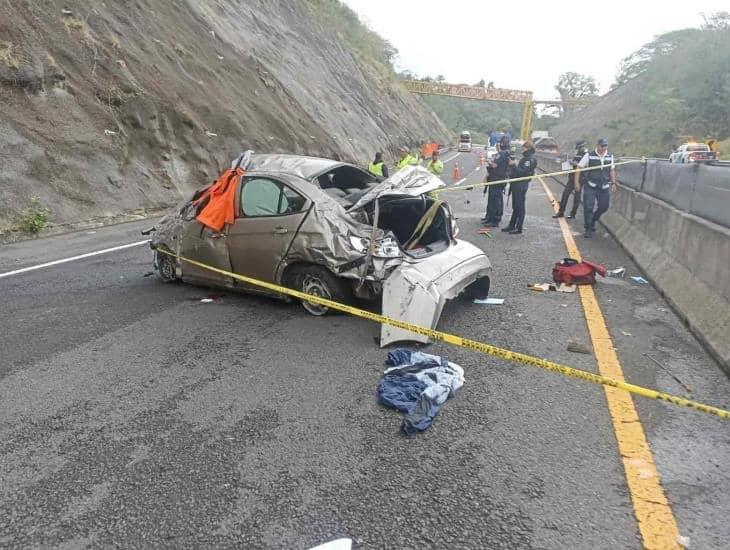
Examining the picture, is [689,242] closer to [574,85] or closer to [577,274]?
[577,274]

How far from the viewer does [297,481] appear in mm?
3027

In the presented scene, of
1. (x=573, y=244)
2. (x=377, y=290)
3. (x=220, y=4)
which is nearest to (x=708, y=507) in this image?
(x=377, y=290)

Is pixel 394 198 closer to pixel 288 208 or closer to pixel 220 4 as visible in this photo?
pixel 288 208

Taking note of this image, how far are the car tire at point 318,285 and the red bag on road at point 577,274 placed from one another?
9.54ft

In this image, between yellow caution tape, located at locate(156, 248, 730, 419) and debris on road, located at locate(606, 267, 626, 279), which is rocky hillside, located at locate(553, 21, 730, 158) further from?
yellow caution tape, located at locate(156, 248, 730, 419)

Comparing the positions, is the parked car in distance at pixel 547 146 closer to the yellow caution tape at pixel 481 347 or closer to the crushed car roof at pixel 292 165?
the crushed car roof at pixel 292 165

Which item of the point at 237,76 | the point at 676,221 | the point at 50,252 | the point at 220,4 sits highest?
the point at 220,4

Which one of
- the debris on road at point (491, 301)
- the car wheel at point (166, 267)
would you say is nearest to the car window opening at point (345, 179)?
the debris on road at point (491, 301)

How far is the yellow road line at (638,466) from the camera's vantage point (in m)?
2.58

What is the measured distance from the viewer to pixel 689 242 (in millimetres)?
6180

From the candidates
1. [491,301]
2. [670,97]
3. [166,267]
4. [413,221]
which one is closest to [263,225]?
[413,221]

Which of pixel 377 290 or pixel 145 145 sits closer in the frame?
pixel 377 290

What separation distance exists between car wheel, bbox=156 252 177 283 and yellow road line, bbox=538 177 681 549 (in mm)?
4920

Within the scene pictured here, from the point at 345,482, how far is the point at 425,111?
68476 mm
